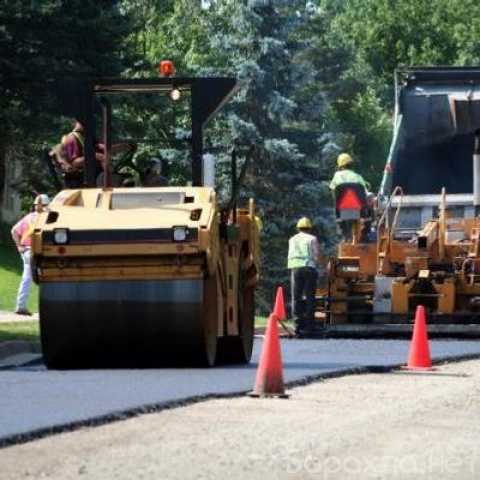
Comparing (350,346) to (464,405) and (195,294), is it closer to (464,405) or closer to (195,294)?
(195,294)

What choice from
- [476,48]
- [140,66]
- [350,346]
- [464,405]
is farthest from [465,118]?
[476,48]

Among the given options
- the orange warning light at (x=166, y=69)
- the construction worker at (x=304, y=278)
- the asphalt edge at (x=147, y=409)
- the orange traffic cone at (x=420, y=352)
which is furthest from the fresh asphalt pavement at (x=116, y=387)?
the construction worker at (x=304, y=278)

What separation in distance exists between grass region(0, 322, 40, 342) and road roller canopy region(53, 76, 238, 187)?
10.9ft

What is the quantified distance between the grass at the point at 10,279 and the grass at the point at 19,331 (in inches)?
264

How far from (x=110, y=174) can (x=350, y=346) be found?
558 centimetres

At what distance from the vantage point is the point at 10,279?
40.4 metres

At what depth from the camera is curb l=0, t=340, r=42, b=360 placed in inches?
763

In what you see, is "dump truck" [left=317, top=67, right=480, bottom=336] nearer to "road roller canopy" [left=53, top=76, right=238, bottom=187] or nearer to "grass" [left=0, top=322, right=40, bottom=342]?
"grass" [left=0, top=322, right=40, bottom=342]

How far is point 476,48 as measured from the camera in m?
76.7

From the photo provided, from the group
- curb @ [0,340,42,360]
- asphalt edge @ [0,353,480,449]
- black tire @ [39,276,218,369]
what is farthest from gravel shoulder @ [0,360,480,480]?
curb @ [0,340,42,360]

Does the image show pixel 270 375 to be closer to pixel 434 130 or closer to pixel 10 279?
pixel 434 130

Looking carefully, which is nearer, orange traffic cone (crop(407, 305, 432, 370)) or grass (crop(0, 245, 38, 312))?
orange traffic cone (crop(407, 305, 432, 370))

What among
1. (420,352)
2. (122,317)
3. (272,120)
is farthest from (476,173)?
(272,120)

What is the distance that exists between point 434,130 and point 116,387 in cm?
1198
